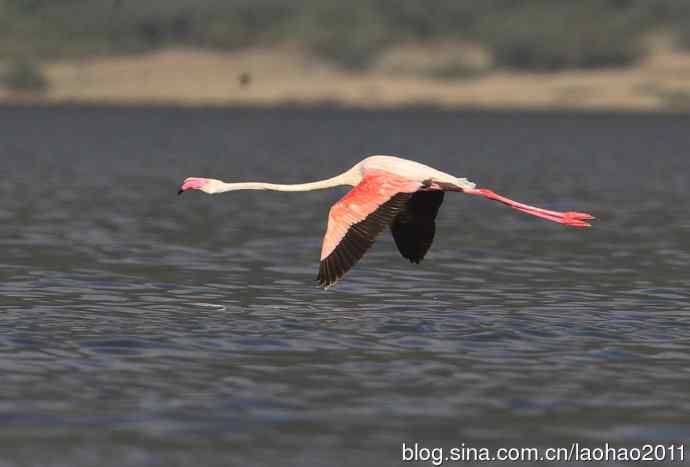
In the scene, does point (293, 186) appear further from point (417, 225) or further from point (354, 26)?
point (354, 26)

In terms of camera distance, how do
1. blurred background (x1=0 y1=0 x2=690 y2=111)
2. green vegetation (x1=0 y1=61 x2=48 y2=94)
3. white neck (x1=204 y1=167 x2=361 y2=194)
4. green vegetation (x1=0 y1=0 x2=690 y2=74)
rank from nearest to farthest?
white neck (x1=204 y1=167 x2=361 y2=194)
blurred background (x1=0 y1=0 x2=690 y2=111)
green vegetation (x1=0 y1=61 x2=48 y2=94)
green vegetation (x1=0 y1=0 x2=690 y2=74)

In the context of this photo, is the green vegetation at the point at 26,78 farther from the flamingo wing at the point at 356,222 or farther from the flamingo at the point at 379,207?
the flamingo wing at the point at 356,222

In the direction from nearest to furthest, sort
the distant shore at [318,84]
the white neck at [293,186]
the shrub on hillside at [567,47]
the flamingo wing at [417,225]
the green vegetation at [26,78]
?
1. the white neck at [293,186]
2. the flamingo wing at [417,225]
3. the distant shore at [318,84]
4. the shrub on hillside at [567,47]
5. the green vegetation at [26,78]

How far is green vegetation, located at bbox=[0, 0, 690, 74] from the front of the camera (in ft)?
426

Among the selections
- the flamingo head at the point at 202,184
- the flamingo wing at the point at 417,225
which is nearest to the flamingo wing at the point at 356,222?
the flamingo wing at the point at 417,225

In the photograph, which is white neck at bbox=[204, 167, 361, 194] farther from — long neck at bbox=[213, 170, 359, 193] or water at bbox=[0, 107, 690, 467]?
water at bbox=[0, 107, 690, 467]

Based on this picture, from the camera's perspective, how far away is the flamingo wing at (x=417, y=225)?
16.9 metres

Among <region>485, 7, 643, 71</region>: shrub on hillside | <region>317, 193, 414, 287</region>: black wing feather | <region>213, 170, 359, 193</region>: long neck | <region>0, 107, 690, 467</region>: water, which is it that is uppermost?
<region>485, 7, 643, 71</region>: shrub on hillside

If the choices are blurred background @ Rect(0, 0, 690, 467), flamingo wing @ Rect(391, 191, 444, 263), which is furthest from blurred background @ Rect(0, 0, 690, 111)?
flamingo wing @ Rect(391, 191, 444, 263)

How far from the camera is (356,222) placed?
1447 cm

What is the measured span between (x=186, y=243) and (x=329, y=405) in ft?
41.5

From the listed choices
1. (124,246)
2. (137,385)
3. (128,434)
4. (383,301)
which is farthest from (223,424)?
(124,246)

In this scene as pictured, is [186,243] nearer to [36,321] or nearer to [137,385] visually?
[36,321]

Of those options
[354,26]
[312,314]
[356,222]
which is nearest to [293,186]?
[312,314]
